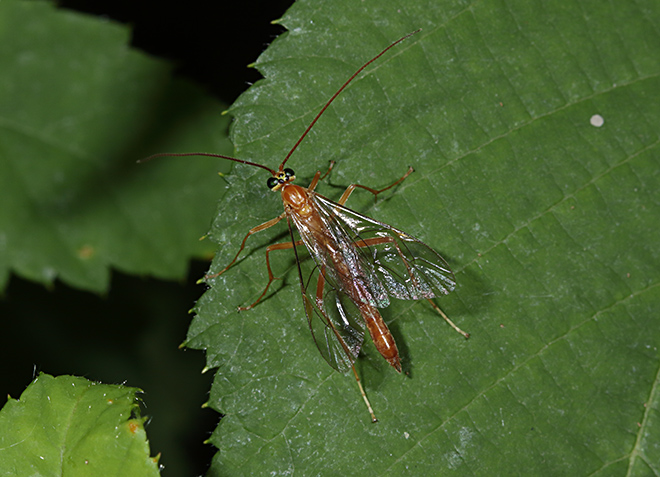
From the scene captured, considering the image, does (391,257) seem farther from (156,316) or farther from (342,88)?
(156,316)

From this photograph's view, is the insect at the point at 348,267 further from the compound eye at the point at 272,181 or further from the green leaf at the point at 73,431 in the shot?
the green leaf at the point at 73,431

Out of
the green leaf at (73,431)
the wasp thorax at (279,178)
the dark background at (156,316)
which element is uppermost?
the green leaf at (73,431)

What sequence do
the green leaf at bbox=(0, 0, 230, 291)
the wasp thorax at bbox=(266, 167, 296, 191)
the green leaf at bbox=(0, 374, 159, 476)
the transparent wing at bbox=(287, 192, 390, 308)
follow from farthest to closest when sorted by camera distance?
the green leaf at bbox=(0, 0, 230, 291) < the transparent wing at bbox=(287, 192, 390, 308) < the wasp thorax at bbox=(266, 167, 296, 191) < the green leaf at bbox=(0, 374, 159, 476)

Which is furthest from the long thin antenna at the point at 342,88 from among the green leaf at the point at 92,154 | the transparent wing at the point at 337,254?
the green leaf at the point at 92,154

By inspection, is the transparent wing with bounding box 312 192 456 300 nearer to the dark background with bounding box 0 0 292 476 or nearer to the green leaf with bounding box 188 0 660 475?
the green leaf with bounding box 188 0 660 475

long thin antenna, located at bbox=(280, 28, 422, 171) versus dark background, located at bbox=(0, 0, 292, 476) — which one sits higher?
long thin antenna, located at bbox=(280, 28, 422, 171)

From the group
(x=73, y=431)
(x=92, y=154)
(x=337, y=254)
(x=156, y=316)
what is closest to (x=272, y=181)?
(x=337, y=254)

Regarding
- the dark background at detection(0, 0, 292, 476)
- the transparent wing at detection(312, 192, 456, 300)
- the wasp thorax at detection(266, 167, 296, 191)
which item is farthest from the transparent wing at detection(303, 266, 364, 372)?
the dark background at detection(0, 0, 292, 476)
